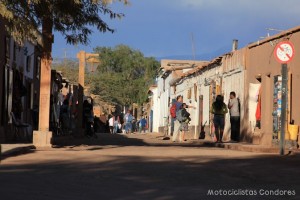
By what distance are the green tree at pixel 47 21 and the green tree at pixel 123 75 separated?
62470 millimetres

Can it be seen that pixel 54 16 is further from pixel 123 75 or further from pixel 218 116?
pixel 123 75

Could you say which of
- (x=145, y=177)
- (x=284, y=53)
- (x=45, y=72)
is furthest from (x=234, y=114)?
(x=145, y=177)

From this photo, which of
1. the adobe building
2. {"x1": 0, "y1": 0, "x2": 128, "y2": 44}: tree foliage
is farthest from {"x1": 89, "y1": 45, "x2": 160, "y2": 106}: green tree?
{"x1": 0, "y1": 0, "x2": 128, "y2": 44}: tree foliage

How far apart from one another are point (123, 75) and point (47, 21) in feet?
222

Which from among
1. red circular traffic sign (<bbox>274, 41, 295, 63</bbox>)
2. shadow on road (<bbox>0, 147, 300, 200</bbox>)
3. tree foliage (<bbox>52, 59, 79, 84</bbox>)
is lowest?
shadow on road (<bbox>0, 147, 300, 200</bbox>)

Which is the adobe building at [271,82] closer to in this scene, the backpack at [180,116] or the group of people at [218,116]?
the group of people at [218,116]

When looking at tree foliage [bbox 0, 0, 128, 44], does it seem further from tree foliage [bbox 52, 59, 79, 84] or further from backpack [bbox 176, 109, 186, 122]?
tree foliage [bbox 52, 59, 79, 84]

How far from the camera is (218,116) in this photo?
22125mm

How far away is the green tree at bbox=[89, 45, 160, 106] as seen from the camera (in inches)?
3155

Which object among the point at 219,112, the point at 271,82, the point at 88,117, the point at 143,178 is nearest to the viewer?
the point at 143,178

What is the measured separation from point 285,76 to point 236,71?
10.9 meters

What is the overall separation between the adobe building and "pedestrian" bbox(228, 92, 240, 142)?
0.79 metres

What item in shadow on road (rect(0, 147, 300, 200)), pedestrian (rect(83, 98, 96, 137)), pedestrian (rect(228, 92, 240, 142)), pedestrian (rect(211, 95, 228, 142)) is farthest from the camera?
pedestrian (rect(83, 98, 96, 137))

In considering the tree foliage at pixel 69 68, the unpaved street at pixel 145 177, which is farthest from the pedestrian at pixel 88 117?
the tree foliage at pixel 69 68
